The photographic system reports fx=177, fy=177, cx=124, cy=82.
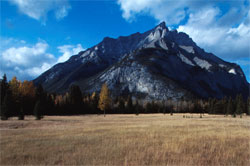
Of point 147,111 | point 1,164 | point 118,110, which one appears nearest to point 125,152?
point 1,164

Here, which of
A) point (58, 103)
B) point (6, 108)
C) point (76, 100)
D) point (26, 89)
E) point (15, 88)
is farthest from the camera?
point (76, 100)

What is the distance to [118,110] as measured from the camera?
111688 millimetres

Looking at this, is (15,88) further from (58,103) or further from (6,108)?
(6,108)

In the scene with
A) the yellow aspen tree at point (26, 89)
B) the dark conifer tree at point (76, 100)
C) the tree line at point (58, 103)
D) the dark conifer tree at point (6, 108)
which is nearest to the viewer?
the dark conifer tree at point (6, 108)

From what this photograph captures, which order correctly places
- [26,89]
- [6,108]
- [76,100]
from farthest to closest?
[76,100] < [26,89] < [6,108]

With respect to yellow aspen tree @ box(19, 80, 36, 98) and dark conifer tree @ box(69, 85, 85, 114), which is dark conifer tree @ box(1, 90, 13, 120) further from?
dark conifer tree @ box(69, 85, 85, 114)


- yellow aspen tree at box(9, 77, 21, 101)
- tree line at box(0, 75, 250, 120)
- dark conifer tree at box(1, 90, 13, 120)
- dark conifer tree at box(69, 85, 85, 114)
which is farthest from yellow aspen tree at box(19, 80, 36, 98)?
→ dark conifer tree at box(1, 90, 13, 120)

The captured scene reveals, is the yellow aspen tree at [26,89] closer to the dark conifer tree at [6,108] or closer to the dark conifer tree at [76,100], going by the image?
the dark conifer tree at [76,100]

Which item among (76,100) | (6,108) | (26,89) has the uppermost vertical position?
(26,89)

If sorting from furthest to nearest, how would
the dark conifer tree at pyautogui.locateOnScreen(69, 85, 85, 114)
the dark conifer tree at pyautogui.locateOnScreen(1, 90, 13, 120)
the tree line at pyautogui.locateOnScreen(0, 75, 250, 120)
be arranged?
the dark conifer tree at pyautogui.locateOnScreen(69, 85, 85, 114), the tree line at pyautogui.locateOnScreen(0, 75, 250, 120), the dark conifer tree at pyautogui.locateOnScreen(1, 90, 13, 120)

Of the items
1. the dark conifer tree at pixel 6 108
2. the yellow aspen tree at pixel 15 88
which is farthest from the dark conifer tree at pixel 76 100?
the dark conifer tree at pixel 6 108

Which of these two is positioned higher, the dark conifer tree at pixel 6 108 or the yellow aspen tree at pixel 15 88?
the yellow aspen tree at pixel 15 88

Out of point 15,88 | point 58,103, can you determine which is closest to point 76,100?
point 58,103

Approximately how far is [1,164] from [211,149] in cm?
1245
